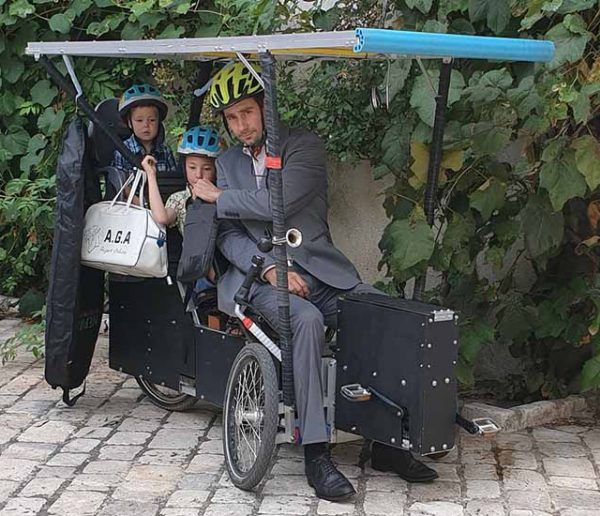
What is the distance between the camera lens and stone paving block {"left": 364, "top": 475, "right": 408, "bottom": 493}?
504cm

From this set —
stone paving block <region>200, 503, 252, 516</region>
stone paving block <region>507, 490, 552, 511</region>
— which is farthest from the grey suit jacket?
stone paving block <region>507, 490, 552, 511</region>

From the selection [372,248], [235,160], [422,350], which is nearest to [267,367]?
[422,350]

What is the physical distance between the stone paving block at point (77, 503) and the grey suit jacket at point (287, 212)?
992 millimetres

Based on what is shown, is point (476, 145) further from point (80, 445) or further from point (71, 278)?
point (80, 445)

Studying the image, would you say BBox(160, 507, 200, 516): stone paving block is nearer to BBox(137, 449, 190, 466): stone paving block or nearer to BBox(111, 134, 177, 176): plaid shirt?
BBox(137, 449, 190, 466): stone paving block

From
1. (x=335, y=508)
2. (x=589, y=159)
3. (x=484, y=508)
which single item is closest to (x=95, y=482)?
(x=335, y=508)

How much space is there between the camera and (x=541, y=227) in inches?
214

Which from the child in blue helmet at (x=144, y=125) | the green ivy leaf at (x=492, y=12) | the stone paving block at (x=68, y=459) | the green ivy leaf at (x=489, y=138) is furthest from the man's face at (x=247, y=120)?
the stone paving block at (x=68, y=459)

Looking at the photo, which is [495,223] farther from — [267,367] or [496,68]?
[267,367]

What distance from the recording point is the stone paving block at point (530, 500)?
4.88 meters

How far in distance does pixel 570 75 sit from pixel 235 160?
1.52 metres

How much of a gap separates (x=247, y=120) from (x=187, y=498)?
5.39ft

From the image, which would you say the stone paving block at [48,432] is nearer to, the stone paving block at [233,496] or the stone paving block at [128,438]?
the stone paving block at [128,438]

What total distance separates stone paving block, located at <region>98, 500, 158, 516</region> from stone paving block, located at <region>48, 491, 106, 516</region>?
44 mm
